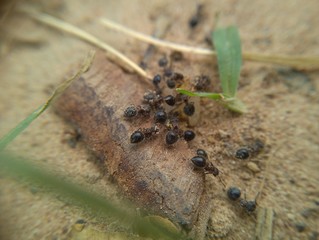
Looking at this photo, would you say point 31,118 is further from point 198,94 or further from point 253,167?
point 253,167

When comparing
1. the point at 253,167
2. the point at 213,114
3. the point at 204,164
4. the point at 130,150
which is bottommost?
the point at 253,167

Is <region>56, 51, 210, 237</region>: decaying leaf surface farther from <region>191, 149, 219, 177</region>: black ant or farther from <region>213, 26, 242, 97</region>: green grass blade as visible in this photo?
<region>213, 26, 242, 97</region>: green grass blade

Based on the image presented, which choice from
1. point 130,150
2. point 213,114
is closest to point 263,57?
point 213,114

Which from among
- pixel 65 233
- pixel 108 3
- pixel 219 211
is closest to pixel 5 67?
pixel 108 3

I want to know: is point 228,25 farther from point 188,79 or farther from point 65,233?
point 65,233

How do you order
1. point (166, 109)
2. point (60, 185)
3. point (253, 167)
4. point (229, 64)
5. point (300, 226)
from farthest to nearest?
point (229, 64) < point (166, 109) < point (253, 167) < point (300, 226) < point (60, 185)

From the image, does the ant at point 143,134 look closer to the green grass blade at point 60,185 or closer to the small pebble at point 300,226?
the green grass blade at point 60,185
